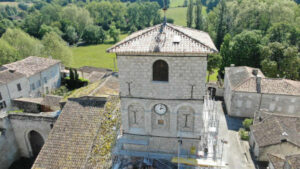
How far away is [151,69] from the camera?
15477 mm

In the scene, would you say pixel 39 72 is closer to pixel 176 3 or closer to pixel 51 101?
pixel 51 101

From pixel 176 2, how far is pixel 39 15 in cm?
8530

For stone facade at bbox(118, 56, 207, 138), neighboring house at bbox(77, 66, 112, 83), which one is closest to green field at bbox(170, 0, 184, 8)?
neighboring house at bbox(77, 66, 112, 83)

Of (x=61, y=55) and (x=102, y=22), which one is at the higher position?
(x=102, y=22)

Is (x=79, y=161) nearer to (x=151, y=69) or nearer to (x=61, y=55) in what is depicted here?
(x=151, y=69)

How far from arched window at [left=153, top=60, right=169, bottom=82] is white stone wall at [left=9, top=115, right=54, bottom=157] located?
16.2 metres

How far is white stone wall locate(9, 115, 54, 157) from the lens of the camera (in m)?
26.7

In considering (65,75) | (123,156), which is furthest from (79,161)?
(65,75)

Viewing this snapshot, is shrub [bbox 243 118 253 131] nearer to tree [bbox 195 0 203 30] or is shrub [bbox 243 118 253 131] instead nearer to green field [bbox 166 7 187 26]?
tree [bbox 195 0 203 30]

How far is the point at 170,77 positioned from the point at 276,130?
63.1 feet

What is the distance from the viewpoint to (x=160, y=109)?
16609mm

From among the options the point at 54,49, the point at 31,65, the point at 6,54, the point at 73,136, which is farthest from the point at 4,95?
the point at 54,49

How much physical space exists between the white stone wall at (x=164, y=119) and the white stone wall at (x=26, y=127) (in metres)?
13.4

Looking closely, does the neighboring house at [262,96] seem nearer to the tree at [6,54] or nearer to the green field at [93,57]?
the green field at [93,57]
